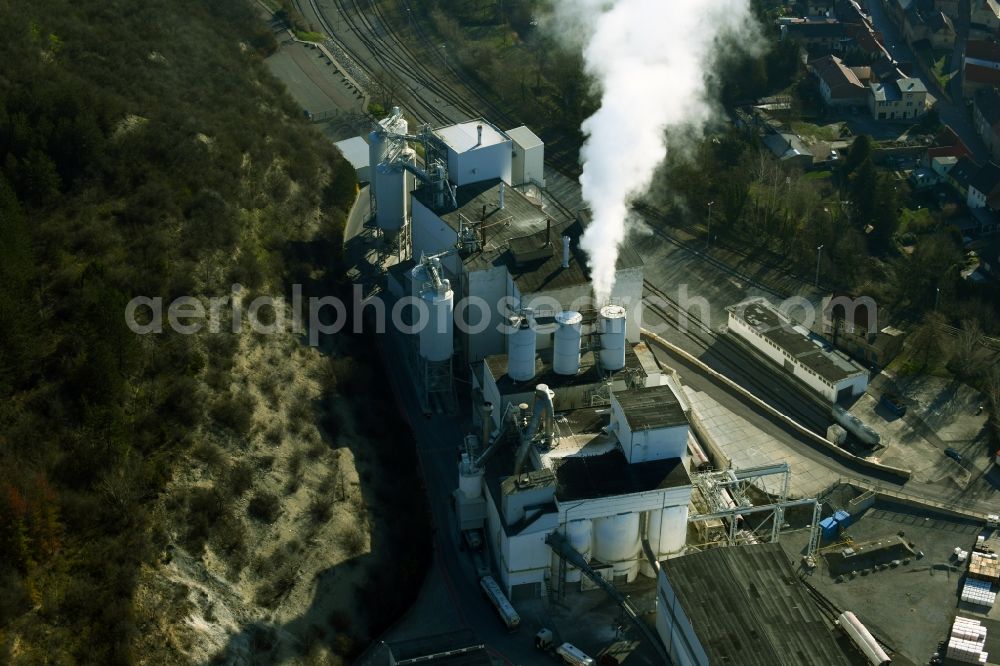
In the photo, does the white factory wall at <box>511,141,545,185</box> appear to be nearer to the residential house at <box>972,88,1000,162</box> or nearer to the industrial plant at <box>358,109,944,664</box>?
the industrial plant at <box>358,109,944,664</box>

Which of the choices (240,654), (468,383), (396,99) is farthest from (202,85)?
(240,654)

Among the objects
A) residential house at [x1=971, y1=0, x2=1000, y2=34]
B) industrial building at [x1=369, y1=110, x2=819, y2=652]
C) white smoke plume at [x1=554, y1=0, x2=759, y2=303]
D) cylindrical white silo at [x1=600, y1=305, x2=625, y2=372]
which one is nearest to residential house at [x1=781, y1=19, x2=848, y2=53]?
white smoke plume at [x1=554, y1=0, x2=759, y2=303]

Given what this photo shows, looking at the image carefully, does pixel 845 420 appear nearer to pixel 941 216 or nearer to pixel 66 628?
pixel 941 216

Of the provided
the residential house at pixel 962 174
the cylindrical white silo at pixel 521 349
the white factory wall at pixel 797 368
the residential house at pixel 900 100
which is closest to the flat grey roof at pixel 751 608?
the cylindrical white silo at pixel 521 349

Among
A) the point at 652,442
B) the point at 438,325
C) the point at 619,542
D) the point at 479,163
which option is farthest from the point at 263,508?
the point at 479,163

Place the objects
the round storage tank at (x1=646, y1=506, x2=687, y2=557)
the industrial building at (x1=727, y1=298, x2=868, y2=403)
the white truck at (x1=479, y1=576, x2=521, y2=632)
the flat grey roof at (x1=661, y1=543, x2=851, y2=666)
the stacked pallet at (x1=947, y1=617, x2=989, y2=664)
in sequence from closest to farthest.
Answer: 1. the flat grey roof at (x1=661, y1=543, x2=851, y2=666)
2. the stacked pallet at (x1=947, y1=617, x2=989, y2=664)
3. the white truck at (x1=479, y1=576, x2=521, y2=632)
4. the round storage tank at (x1=646, y1=506, x2=687, y2=557)
5. the industrial building at (x1=727, y1=298, x2=868, y2=403)

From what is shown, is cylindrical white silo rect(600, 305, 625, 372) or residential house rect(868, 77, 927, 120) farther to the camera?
residential house rect(868, 77, 927, 120)
